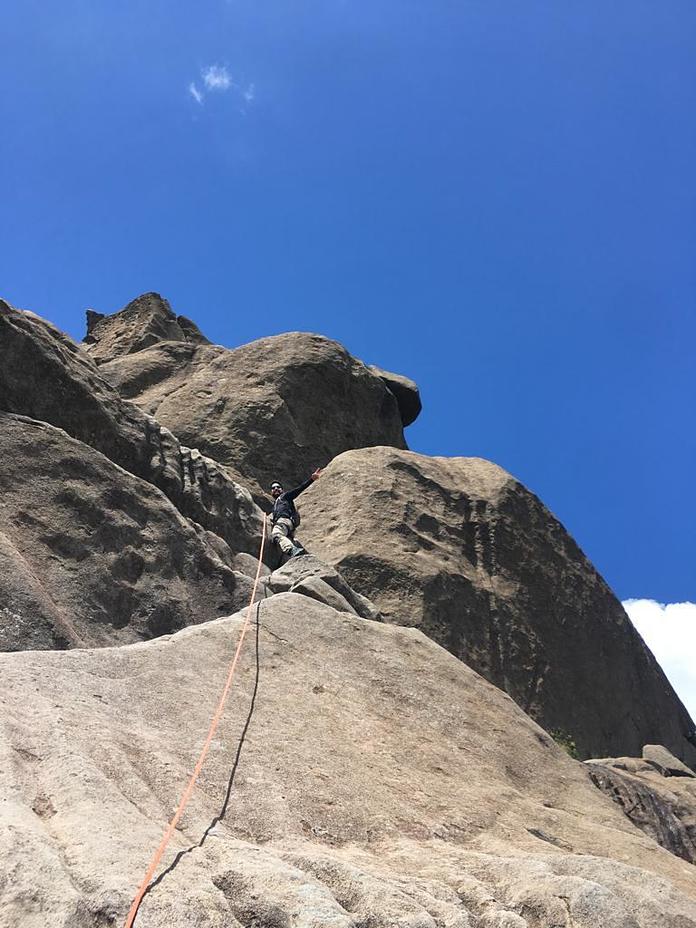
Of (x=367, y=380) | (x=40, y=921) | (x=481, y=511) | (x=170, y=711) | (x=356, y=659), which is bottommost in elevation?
(x=40, y=921)

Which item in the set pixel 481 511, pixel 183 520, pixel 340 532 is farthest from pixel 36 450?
pixel 481 511

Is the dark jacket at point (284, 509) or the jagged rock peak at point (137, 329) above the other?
the jagged rock peak at point (137, 329)

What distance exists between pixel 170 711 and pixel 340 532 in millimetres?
11523

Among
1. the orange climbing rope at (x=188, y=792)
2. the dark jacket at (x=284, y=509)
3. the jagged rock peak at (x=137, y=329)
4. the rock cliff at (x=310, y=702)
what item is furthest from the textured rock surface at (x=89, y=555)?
the jagged rock peak at (x=137, y=329)

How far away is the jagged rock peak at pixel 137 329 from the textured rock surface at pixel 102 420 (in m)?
15.0

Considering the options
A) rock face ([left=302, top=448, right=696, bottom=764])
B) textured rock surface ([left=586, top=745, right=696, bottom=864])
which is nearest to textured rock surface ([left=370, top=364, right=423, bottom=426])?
rock face ([left=302, top=448, right=696, bottom=764])

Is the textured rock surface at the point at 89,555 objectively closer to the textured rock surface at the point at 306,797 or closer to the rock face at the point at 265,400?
the textured rock surface at the point at 306,797

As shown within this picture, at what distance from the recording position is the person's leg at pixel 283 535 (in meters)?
14.9

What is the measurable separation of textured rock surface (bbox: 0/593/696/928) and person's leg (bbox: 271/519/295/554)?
4358 mm

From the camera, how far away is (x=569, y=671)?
62.3 feet

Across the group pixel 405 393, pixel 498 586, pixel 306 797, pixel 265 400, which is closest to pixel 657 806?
pixel 498 586

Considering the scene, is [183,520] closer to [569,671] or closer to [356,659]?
[356,659]

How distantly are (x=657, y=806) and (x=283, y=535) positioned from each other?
24.2 ft

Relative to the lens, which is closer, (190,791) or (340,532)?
(190,791)
